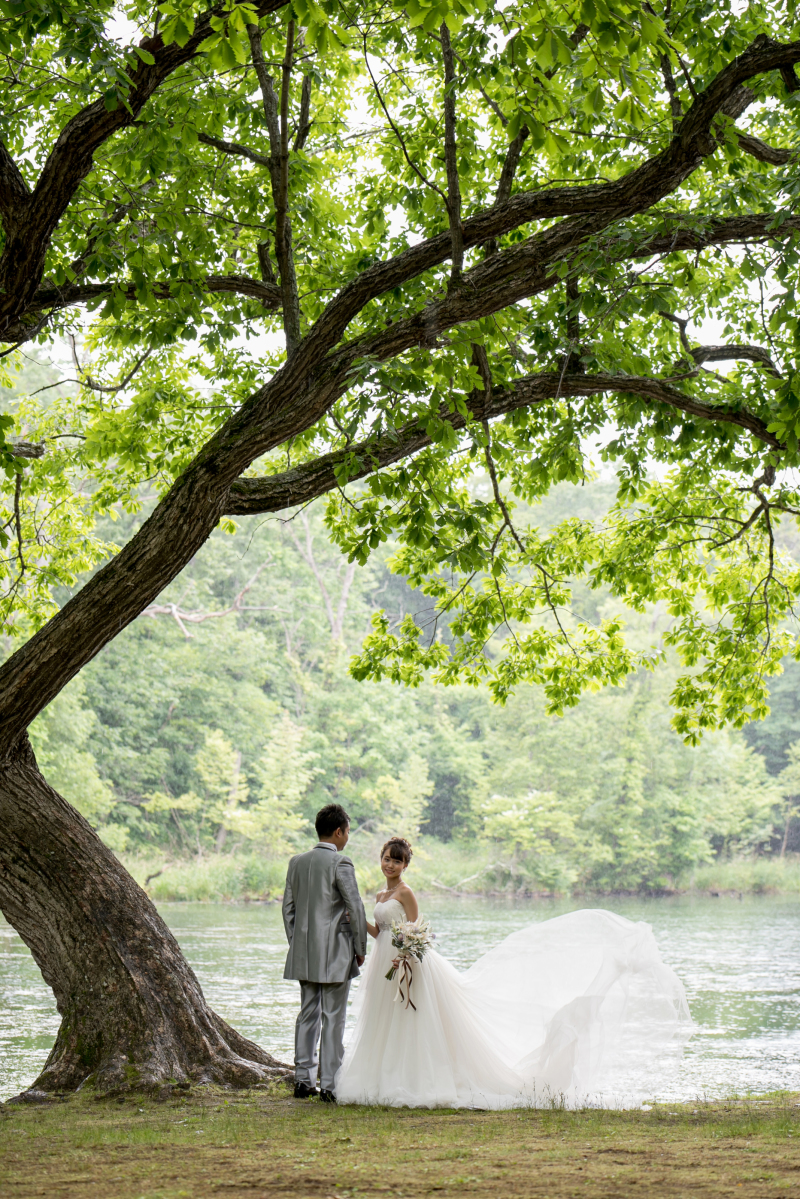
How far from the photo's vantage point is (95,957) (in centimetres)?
698

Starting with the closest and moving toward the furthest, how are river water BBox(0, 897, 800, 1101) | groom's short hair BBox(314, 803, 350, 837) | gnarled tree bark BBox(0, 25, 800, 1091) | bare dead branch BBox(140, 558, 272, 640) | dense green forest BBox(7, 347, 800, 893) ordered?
1. gnarled tree bark BBox(0, 25, 800, 1091)
2. groom's short hair BBox(314, 803, 350, 837)
3. river water BBox(0, 897, 800, 1101)
4. bare dead branch BBox(140, 558, 272, 640)
5. dense green forest BBox(7, 347, 800, 893)

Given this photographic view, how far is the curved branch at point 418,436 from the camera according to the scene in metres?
6.98

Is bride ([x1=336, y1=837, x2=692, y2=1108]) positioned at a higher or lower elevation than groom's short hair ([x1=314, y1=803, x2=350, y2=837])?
lower

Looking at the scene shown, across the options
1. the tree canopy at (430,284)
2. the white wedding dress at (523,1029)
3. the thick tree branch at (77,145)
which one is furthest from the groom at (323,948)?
the thick tree branch at (77,145)

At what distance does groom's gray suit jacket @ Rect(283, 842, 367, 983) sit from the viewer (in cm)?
671

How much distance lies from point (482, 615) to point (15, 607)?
5707 mm

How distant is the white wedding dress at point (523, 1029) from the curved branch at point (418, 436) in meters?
2.79

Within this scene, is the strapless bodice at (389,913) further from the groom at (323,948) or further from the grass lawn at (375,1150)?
the grass lawn at (375,1150)

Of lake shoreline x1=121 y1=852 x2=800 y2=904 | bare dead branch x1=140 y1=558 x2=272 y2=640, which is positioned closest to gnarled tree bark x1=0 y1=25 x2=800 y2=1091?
lake shoreline x1=121 y1=852 x2=800 y2=904

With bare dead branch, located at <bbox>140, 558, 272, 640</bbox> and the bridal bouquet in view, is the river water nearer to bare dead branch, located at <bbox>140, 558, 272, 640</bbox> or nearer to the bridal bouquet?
the bridal bouquet

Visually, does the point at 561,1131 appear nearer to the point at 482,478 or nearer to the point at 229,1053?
the point at 229,1053

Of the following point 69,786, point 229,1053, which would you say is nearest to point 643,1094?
point 229,1053

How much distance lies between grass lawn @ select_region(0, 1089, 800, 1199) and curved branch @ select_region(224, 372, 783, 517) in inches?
140

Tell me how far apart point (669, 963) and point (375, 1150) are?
17086 millimetres
